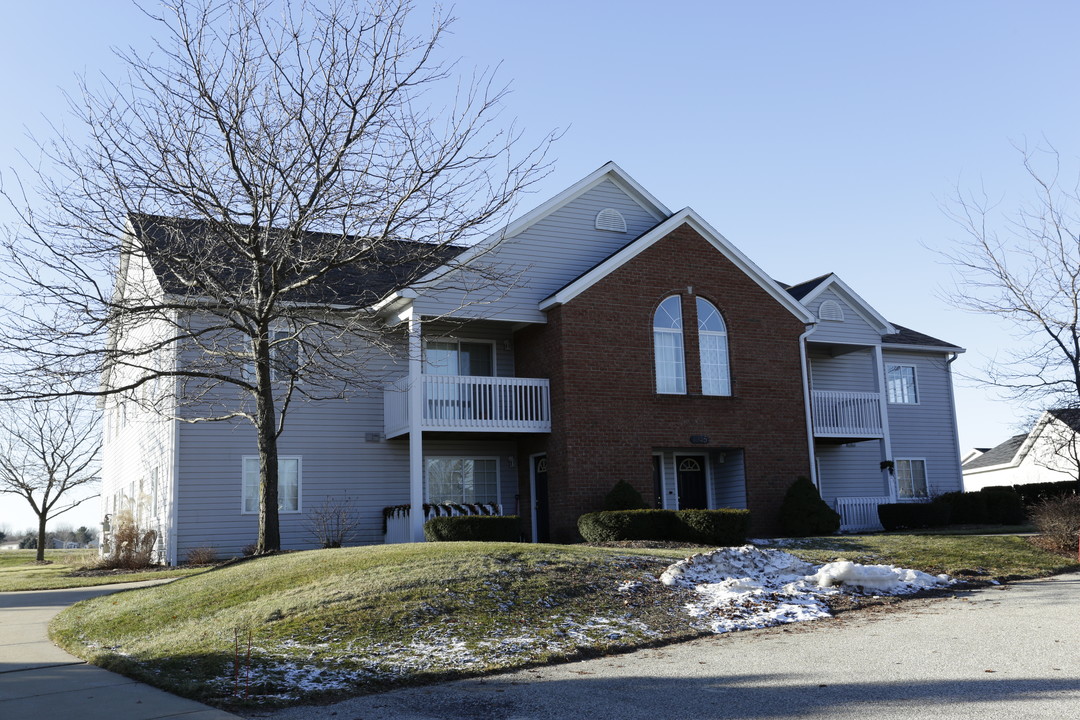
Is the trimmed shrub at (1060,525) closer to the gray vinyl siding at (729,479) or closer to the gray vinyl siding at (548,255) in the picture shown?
the gray vinyl siding at (729,479)

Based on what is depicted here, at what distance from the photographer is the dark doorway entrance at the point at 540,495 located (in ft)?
75.0

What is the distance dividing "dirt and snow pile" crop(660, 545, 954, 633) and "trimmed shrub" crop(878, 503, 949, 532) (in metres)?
11.1

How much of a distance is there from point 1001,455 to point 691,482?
113 ft

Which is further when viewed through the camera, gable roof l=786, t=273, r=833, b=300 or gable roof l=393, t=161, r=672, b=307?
gable roof l=786, t=273, r=833, b=300

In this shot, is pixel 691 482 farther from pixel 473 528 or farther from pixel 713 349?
pixel 473 528

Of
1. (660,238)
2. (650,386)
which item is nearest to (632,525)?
(650,386)

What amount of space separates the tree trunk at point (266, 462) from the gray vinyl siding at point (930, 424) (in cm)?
1971

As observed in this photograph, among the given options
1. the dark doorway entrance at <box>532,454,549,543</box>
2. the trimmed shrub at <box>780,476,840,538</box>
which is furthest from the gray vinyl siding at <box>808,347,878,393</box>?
the dark doorway entrance at <box>532,454,549,543</box>

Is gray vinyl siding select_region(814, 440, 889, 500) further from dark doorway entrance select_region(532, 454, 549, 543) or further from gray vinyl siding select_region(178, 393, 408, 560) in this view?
gray vinyl siding select_region(178, 393, 408, 560)

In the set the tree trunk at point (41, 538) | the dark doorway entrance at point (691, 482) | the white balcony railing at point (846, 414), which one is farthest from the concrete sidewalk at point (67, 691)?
the tree trunk at point (41, 538)

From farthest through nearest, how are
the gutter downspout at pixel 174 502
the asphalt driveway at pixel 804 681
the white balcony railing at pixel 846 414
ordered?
the white balcony railing at pixel 846 414 < the gutter downspout at pixel 174 502 < the asphalt driveway at pixel 804 681

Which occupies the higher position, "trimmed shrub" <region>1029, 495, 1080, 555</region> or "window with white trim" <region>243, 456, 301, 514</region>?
"window with white trim" <region>243, 456, 301, 514</region>

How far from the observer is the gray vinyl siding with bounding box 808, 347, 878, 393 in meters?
28.6

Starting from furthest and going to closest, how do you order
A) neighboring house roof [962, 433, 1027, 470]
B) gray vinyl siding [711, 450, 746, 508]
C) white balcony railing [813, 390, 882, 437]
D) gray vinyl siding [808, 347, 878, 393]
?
neighboring house roof [962, 433, 1027, 470] → gray vinyl siding [808, 347, 878, 393] → white balcony railing [813, 390, 882, 437] → gray vinyl siding [711, 450, 746, 508]
